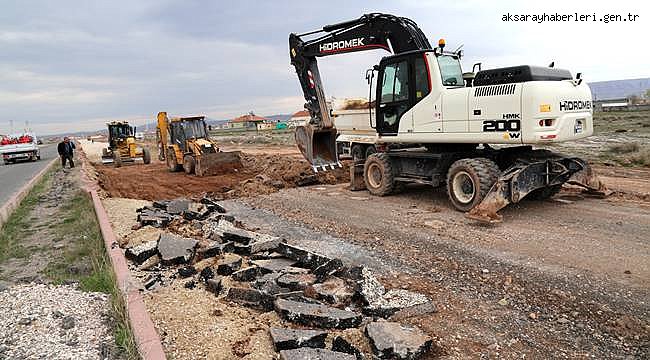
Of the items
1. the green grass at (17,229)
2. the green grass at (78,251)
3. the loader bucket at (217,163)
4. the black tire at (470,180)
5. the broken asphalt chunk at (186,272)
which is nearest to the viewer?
the green grass at (78,251)

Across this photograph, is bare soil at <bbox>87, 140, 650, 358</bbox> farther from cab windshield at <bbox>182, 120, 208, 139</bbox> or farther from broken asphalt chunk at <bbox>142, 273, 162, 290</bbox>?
cab windshield at <bbox>182, 120, 208, 139</bbox>

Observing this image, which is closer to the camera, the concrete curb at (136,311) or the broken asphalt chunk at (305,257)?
the concrete curb at (136,311)

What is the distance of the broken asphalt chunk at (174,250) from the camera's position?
6.04 metres

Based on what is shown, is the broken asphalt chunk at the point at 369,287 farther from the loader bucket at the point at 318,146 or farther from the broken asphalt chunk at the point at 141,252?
the loader bucket at the point at 318,146

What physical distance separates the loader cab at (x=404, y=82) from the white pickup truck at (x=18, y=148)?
1159 inches

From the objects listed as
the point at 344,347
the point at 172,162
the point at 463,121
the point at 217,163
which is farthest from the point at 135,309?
the point at 172,162

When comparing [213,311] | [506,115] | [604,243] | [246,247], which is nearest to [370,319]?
[213,311]

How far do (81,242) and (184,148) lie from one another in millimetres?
11079

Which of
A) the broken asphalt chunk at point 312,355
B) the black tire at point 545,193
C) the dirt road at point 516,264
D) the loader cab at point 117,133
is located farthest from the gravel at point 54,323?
the loader cab at point 117,133

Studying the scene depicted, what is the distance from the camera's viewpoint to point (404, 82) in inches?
364

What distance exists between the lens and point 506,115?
755cm

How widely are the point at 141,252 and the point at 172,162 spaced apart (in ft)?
43.7

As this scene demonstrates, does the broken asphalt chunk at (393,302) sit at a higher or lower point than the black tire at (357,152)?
lower

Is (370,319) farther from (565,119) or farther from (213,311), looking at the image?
(565,119)
